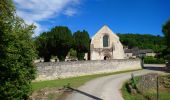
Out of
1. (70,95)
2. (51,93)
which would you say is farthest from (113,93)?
(51,93)

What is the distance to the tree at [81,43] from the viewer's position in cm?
6295

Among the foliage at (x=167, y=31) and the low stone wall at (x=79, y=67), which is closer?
the low stone wall at (x=79, y=67)

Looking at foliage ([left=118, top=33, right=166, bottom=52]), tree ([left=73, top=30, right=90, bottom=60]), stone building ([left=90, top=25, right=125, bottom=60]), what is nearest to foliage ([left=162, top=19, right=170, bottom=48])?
stone building ([left=90, top=25, right=125, bottom=60])

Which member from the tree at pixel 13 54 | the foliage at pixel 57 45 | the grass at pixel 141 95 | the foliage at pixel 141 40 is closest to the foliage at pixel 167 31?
the foliage at pixel 57 45

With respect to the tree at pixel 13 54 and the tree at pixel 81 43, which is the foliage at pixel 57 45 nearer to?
the tree at pixel 81 43

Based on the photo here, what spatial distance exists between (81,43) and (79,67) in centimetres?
2212

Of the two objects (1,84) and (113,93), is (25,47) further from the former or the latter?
(113,93)

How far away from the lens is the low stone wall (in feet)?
117

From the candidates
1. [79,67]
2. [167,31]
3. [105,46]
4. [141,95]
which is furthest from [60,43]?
[141,95]

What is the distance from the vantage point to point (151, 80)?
29.4 metres

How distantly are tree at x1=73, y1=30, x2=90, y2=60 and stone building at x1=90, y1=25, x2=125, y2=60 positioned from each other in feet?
4.38

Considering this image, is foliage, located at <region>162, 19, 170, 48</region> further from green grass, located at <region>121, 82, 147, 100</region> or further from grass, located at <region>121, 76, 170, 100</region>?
green grass, located at <region>121, 82, 147, 100</region>

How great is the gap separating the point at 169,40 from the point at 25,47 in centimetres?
4443

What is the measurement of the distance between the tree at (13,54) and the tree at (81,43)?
146ft
